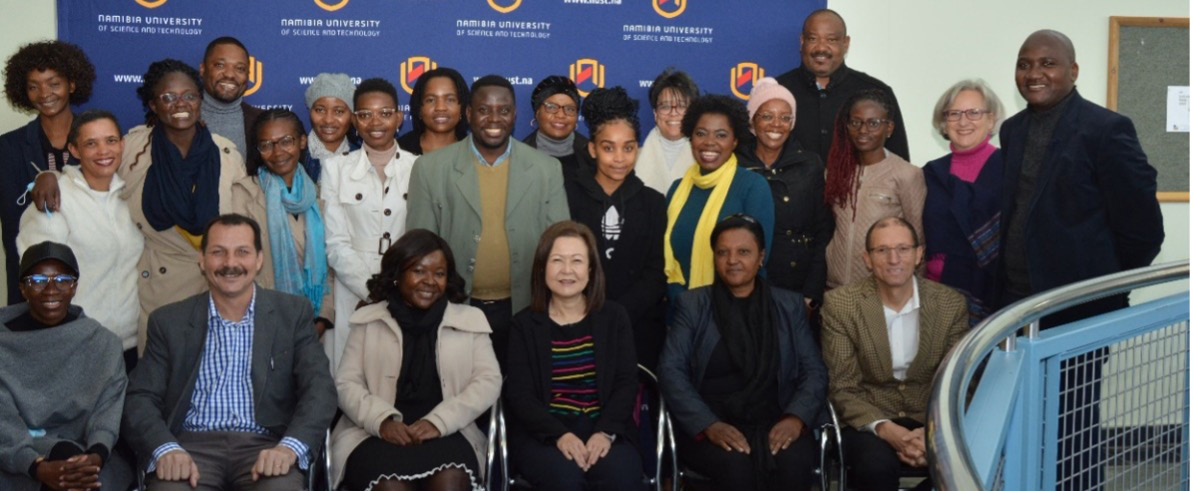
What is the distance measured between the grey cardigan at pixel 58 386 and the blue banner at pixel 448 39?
220 centimetres

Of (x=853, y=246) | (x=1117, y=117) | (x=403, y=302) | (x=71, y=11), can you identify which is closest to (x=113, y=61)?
(x=71, y=11)

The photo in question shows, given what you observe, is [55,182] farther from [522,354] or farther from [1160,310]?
[1160,310]

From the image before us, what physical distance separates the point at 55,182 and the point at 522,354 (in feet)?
5.77

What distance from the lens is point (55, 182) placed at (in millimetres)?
3998

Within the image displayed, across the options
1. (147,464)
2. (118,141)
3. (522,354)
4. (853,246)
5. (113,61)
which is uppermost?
(113,61)

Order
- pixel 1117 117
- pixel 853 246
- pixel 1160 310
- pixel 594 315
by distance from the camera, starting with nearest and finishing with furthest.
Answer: pixel 1160 310
pixel 1117 117
pixel 594 315
pixel 853 246

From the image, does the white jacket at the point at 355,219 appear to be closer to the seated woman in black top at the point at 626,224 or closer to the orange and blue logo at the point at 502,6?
the seated woman in black top at the point at 626,224

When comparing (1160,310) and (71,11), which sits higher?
(71,11)

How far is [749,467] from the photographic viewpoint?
3781 millimetres

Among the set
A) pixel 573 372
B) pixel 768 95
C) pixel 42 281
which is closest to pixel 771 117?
pixel 768 95

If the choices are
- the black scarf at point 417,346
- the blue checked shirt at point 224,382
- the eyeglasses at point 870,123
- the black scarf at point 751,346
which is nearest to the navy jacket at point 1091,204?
the eyeglasses at point 870,123

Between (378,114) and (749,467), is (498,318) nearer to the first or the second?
(378,114)

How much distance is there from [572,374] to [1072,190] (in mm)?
1791

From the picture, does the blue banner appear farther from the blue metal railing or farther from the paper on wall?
the blue metal railing
